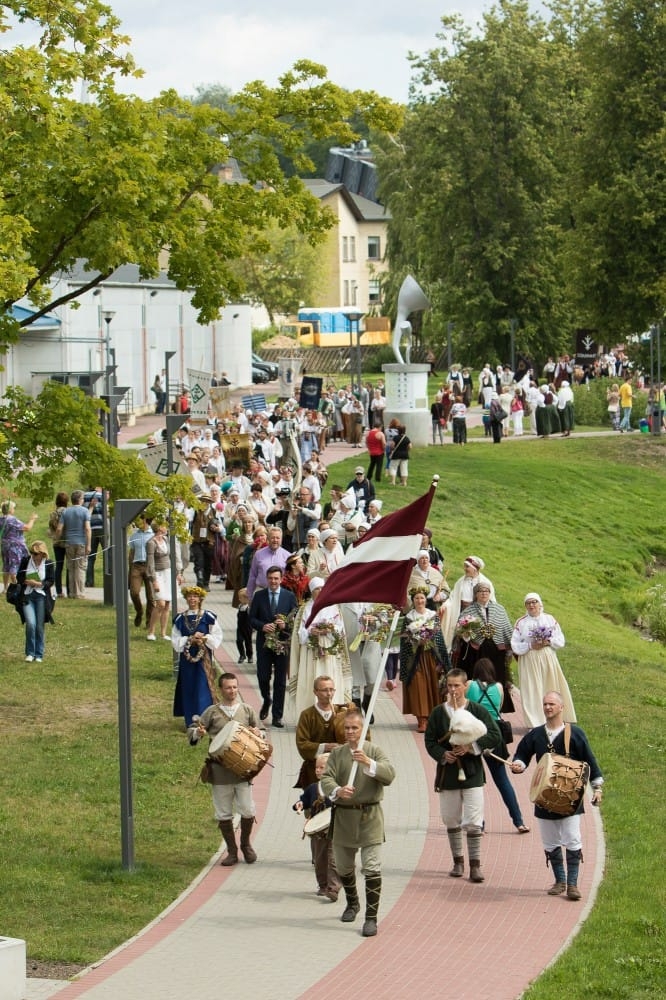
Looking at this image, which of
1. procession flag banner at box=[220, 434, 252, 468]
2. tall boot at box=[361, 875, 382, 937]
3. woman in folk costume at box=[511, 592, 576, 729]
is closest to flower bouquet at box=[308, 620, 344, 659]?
woman in folk costume at box=[511, 592, 576, 729]

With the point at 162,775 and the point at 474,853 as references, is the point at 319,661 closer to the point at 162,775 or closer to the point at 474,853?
the point at 162,775

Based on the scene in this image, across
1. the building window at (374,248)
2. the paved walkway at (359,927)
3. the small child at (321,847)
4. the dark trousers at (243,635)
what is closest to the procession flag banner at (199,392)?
the dark trousers at (243,635)

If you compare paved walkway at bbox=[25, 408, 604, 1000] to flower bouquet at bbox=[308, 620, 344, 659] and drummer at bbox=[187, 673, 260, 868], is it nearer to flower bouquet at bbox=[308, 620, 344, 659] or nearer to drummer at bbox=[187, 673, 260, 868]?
drummer at bbox=[187, 673, 260, 868]

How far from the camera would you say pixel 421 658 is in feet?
57.8

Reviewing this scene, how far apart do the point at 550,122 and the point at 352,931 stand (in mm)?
52638

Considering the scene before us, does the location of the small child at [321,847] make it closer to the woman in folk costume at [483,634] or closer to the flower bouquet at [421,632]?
the woman in folk costume at [483,634]

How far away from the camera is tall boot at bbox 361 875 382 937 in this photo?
11406mm

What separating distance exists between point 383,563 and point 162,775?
433 centimetres

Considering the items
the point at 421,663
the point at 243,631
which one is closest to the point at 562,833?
the point at 421,663

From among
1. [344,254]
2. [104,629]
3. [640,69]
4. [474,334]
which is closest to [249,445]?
[104,629]

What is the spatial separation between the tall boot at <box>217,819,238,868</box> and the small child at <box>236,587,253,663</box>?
6961mm

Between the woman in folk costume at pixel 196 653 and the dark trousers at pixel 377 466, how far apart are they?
2011cm

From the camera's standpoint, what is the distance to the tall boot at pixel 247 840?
13.2 meters

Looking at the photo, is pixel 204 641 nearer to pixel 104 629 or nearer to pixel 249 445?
pixel 104 629
